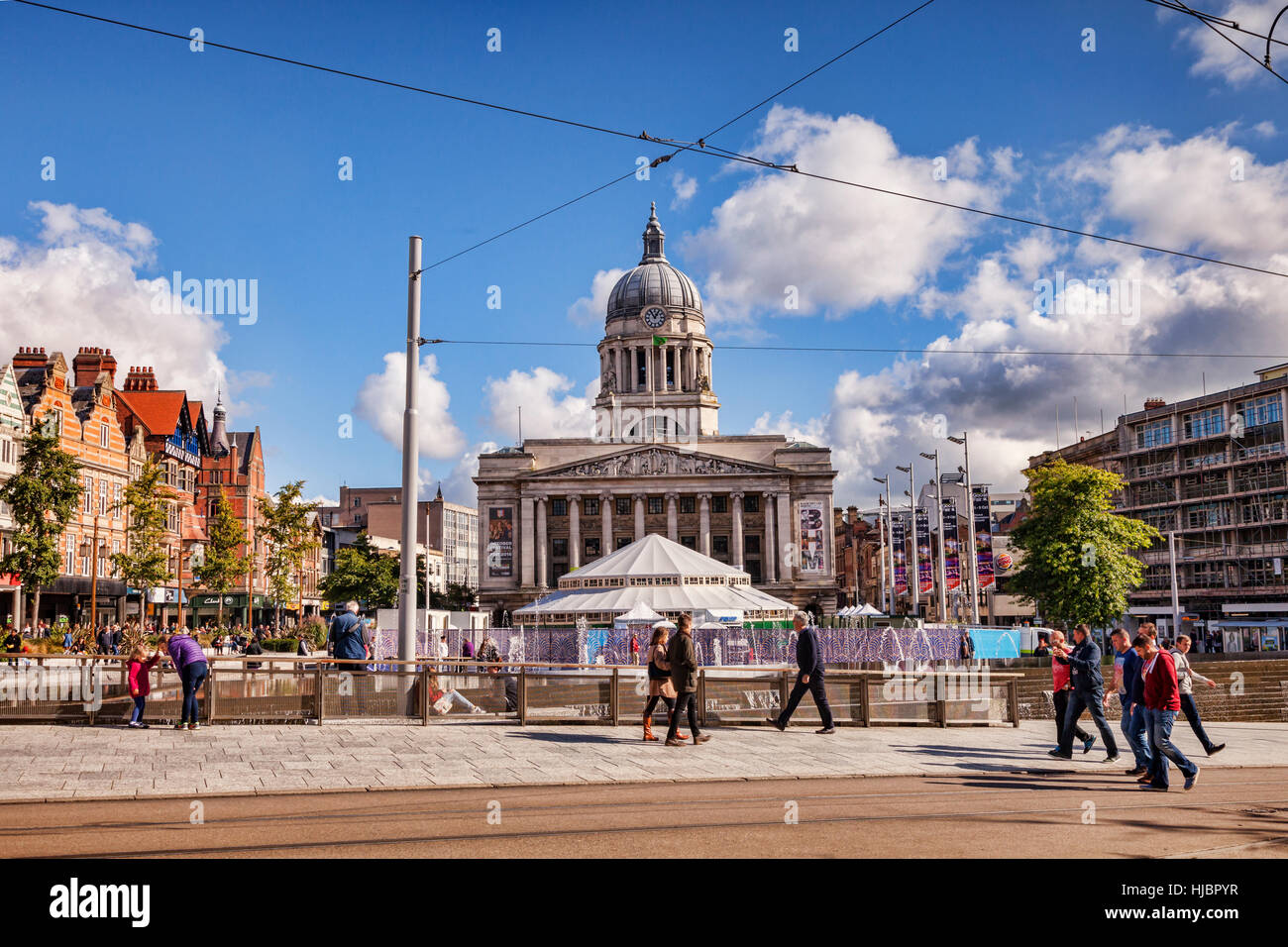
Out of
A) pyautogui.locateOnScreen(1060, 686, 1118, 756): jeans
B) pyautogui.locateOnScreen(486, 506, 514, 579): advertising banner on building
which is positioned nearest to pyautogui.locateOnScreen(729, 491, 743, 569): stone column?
pyautogui.locateOnScreen(486, 506, 514, 579): advertising banner on building

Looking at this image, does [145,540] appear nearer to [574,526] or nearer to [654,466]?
[574,526]

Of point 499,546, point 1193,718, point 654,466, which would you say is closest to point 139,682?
point 1193,718

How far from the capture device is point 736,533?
371 feet

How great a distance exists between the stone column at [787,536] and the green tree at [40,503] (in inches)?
2954

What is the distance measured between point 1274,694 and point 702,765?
52.4ft

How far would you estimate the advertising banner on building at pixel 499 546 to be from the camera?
109 metres

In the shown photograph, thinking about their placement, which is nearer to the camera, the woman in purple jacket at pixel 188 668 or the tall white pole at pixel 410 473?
the woman in purple jacket at pixel 188 668

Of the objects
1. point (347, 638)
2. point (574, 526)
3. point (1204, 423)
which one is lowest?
point (347, 638)

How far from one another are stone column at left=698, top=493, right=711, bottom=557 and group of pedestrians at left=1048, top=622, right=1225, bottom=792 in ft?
314

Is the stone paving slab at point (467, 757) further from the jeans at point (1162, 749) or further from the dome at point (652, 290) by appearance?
the dome at point (652, 290)

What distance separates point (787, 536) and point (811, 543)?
11648 mm

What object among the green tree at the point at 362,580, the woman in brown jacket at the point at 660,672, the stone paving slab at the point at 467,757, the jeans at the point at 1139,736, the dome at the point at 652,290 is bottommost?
the stone paving slab at the point at 467,757

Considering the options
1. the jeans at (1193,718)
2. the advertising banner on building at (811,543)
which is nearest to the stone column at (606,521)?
the advertising banner on building at (811,543)

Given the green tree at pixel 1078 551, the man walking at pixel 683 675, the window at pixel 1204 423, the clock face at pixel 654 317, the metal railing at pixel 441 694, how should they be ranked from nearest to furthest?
the man walking at pixel 683 675
the metal railing at pixel 441 694
the green tree at pixel 1078 551
the window at pixel 1204 423
the clock face at pixel 654 317
